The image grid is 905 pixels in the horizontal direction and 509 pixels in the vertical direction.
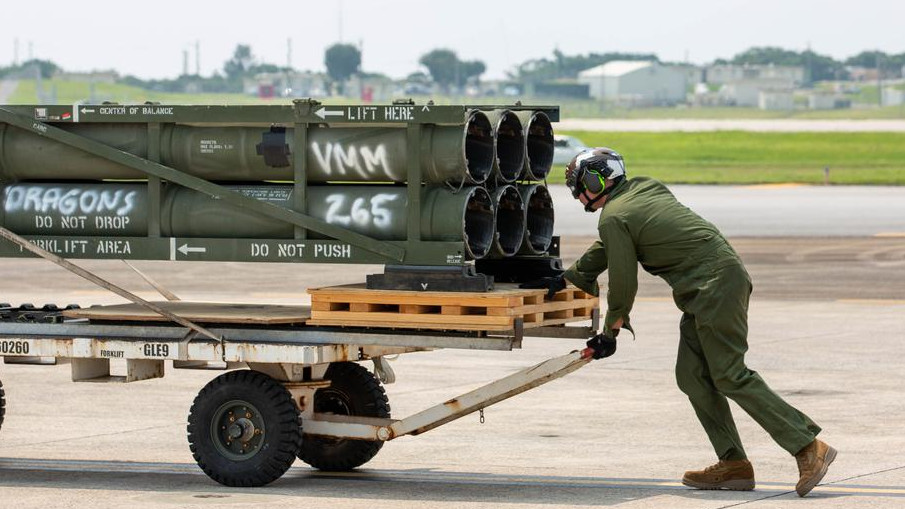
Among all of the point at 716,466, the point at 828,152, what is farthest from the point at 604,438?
the point at 828,152

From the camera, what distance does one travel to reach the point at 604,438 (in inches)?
460

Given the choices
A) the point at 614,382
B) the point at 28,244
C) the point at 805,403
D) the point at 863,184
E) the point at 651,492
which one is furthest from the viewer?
the point at 863,184

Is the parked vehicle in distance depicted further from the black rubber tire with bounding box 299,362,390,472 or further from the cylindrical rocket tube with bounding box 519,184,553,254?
the black rubber tire with bounding box 299,362,390,472

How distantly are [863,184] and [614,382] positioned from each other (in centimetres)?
3842

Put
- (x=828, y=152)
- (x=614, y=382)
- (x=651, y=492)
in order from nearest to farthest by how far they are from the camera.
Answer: (x=651, y=492) < (x=614, y=382) < (x=828, y=152)

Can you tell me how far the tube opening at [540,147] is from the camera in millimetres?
10656

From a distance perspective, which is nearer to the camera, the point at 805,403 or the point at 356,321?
the point at 356,321

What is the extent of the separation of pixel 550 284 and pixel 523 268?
833mm

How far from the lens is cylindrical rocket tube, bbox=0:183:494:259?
385 inches

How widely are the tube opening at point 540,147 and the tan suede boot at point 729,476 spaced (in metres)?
2.12

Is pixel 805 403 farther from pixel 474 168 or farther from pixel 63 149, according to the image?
pixel 63 149

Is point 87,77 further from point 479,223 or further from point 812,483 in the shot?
point 812,483

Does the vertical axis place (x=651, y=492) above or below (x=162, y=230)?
below

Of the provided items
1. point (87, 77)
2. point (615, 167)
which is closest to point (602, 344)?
point (615, 167)
